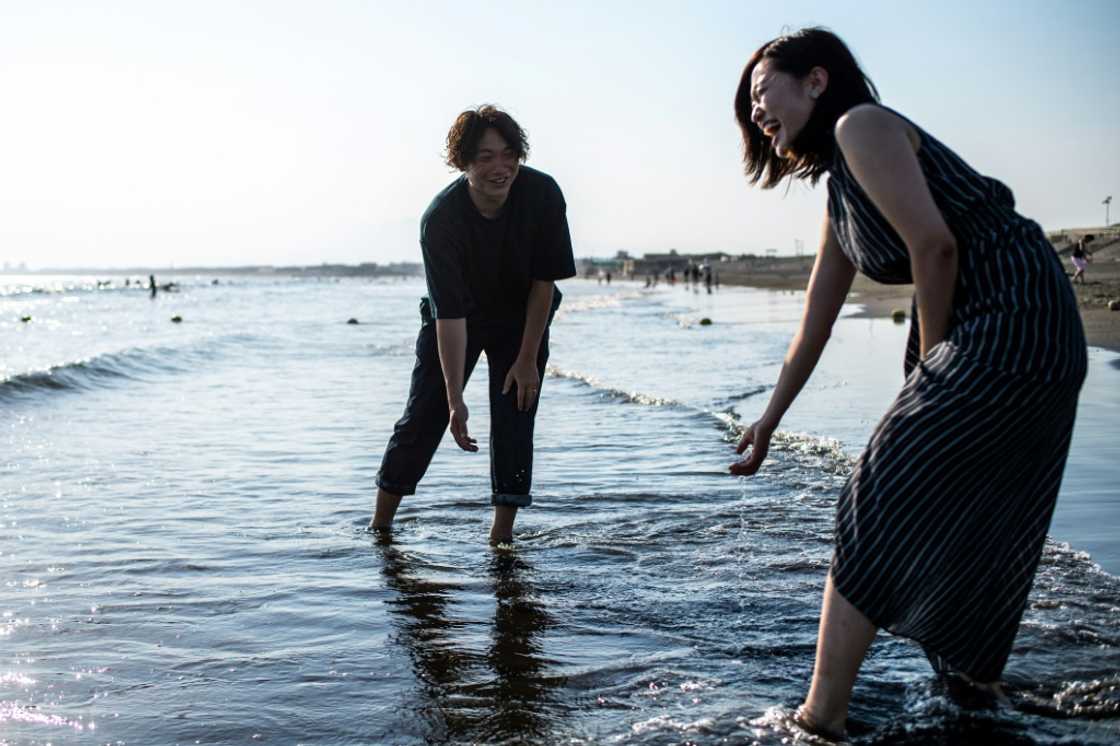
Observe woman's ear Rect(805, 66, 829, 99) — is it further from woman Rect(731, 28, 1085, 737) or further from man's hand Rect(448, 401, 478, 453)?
man's hand Rect(448, 401, 478, 453)

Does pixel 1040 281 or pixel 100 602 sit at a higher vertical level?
pixel 1040 281

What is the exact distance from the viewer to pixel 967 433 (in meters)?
2.34

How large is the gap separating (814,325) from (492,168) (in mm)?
1713

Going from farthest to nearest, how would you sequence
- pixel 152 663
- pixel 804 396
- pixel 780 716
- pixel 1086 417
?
pixel 804 396
pixel 1086 417
pixel 152 663
pixel 780 716

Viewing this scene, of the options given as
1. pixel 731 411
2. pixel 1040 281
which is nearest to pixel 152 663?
pixel 1040 281

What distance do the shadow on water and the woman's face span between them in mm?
1690

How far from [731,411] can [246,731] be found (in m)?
7.68

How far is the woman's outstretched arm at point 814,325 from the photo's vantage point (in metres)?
2.83

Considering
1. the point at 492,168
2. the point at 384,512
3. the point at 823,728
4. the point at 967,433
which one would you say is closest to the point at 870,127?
the point at 967,433

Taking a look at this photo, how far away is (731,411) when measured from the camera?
33.4ft

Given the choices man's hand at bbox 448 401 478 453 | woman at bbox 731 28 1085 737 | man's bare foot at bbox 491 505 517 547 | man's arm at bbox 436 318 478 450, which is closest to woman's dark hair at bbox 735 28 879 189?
woman at bbox 731 28 1085 737

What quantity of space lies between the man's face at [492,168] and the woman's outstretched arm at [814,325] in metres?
1.63

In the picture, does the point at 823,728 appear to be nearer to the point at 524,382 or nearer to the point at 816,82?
the point at 816,82

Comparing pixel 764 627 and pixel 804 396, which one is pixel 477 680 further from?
pixel 804 396
